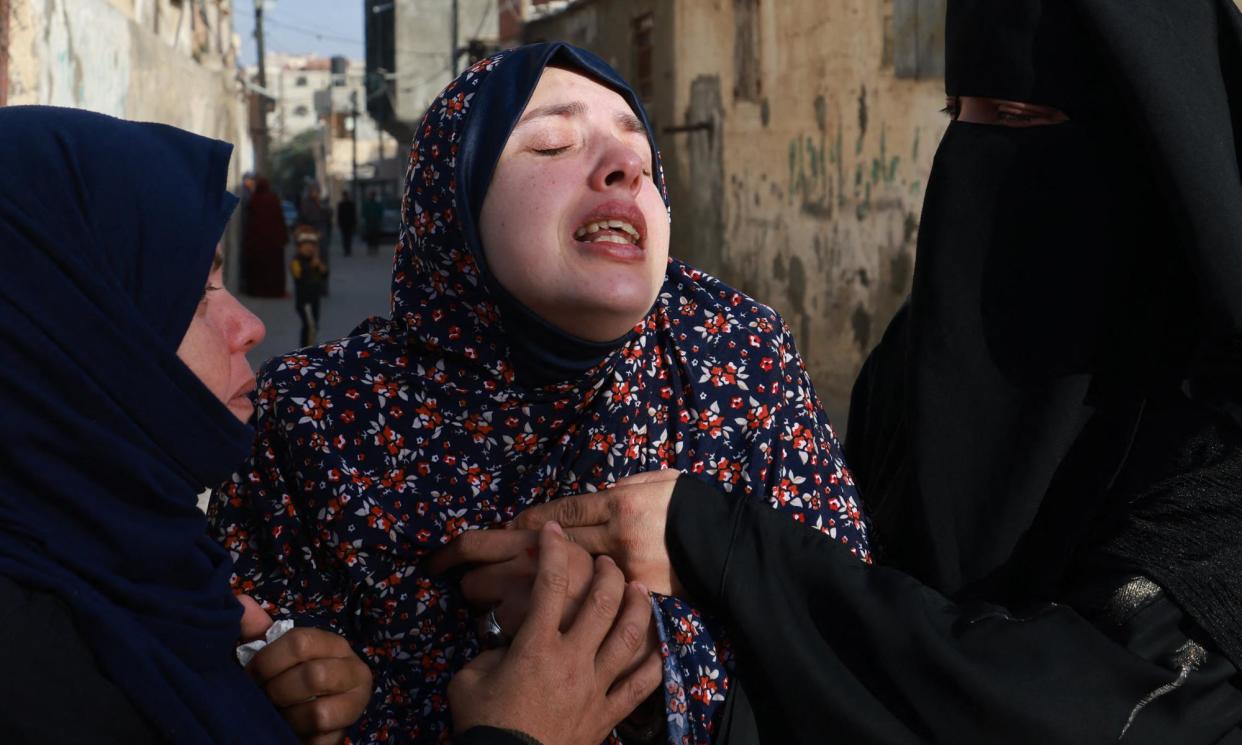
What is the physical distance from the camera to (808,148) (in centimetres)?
962

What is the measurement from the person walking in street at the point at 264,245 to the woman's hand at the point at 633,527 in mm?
15621

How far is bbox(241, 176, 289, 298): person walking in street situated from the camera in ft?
54.6

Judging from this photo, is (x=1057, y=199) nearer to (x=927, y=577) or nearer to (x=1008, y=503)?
(x=1008, y=503)

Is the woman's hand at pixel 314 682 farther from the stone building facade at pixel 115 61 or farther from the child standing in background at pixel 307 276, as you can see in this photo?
the child standing in background at pixel 307 276

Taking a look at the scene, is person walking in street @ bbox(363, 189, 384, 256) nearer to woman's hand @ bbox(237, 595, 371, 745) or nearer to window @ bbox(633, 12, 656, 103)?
window @ bbox(633, 12, 656, 103)

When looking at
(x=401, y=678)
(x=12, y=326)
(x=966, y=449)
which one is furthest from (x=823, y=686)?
(x=12, y=326)

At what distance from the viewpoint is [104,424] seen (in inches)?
A: 55.4

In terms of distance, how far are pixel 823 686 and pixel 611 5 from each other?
13990 mm

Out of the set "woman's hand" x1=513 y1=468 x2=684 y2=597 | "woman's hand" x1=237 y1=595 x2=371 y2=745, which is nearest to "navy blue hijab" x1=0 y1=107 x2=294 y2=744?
"woman's hand" x1=237 y1=595 x2=371 y2=745

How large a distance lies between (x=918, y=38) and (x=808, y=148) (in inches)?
59.4

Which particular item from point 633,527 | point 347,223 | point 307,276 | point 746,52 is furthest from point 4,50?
point 347,223

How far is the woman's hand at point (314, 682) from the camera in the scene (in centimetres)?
167

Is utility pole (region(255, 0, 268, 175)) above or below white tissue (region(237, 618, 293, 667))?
above

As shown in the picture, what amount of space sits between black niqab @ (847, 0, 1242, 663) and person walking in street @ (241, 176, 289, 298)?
1554cm
